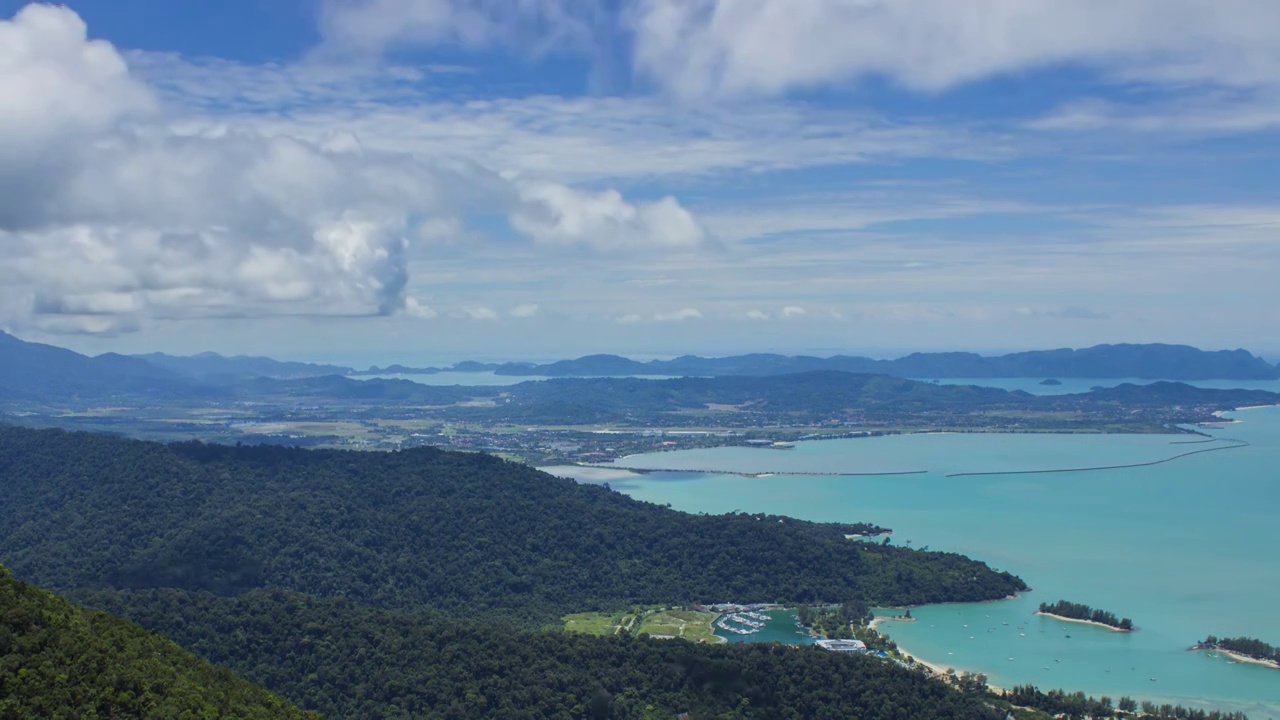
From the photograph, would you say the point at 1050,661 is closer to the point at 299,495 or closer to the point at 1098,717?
the point at 1098,717

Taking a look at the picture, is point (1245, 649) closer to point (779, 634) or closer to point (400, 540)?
point (779, 634)

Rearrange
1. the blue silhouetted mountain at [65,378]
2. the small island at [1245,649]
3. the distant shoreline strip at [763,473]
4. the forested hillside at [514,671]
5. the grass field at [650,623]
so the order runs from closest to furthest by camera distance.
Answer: the forested hillside at [514,671], the small island at [1245,649], the grass field at [650,623], the distant shoreline strip at [763,473], the blue silhouetted mountain at [65,378]

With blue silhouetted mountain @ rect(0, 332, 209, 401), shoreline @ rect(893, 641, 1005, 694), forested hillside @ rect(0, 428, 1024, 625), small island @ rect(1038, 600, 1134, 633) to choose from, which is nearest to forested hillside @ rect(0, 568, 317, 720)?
forested hillside @ rect(0, 428, 1024, 625)

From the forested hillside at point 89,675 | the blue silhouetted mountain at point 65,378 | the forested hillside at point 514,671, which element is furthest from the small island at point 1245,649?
the blue silhouetted mountain at point 65,378

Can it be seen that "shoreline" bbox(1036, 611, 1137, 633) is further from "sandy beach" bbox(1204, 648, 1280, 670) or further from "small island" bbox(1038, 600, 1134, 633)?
"sandy beach" bbox(1204, 648, 1280, 670)

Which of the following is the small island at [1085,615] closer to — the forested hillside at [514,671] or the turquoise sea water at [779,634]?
the turquoise sea water at [779,634]
